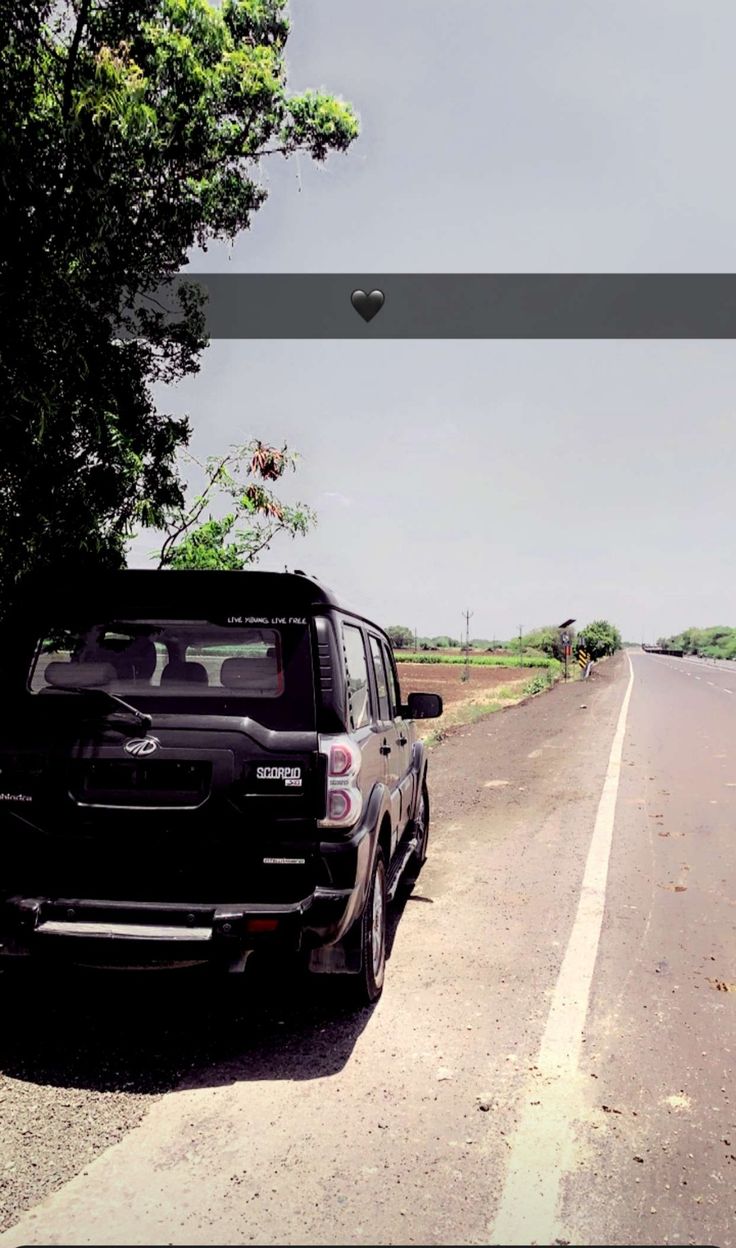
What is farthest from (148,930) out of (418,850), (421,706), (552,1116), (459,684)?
(459,684)

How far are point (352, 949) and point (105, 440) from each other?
5431mm

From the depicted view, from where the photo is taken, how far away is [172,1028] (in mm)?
4117

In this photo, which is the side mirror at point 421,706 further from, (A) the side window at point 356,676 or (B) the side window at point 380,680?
(A) the side window at point 356,676

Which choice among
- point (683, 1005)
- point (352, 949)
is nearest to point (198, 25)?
A: point (352, 949)

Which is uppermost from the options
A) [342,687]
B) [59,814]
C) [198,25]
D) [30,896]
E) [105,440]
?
[198,25]

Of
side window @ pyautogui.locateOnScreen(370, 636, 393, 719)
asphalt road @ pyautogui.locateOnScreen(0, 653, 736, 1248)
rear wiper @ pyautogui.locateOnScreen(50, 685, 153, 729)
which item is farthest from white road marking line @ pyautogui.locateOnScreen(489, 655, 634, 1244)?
rear wiper @ pyautogui.locateOnScreen(50, 685, 153, 729)

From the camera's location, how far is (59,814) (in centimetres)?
373

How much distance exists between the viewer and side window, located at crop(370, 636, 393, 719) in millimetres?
5472

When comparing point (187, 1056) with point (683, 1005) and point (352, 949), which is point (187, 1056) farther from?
point (683, 1005)

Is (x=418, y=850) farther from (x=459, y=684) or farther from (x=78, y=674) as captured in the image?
(x=459, y=684)

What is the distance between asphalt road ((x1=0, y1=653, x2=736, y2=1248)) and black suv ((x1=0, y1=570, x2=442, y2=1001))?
506mm

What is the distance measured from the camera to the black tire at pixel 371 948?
13.7ft

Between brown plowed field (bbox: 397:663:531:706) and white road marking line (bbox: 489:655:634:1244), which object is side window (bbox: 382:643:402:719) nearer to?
white road marking line (bbox: 489:655:634:1244)

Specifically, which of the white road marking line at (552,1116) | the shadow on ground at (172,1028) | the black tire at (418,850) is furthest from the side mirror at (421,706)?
the shadow on ground at (172,1028)
